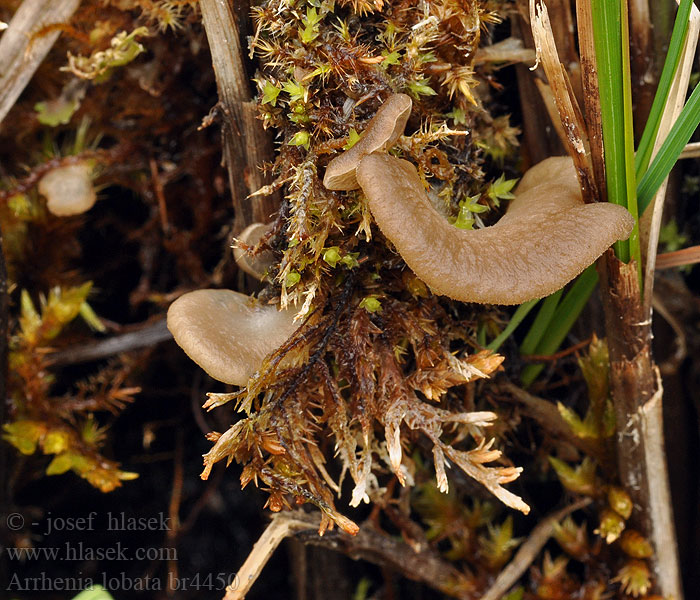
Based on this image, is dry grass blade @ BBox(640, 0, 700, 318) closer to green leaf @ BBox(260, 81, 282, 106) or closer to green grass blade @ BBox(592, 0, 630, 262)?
green grass blade @ BBox(592, 0, 630, 262)

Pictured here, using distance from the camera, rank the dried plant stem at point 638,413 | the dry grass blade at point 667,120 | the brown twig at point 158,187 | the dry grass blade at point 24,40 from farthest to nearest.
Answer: the brown twig at point 158,187, the dry grass blade at point 24,40, the dried plant stem at point 638,413, the dry grass blade at point 667,120

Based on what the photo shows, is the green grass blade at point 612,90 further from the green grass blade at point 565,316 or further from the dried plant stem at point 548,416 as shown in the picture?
the dried plant stem at point 548,416

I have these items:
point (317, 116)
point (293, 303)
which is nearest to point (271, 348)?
point (293, 303)

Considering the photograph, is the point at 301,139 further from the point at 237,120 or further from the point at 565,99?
the point at 565,99

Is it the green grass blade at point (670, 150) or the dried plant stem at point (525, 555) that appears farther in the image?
the dried plant stem at point (525, 555)

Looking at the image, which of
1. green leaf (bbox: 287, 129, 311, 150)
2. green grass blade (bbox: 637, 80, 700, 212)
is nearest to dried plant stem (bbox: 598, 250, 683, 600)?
green grass blade (bbox: 637, 80, 700, 212)

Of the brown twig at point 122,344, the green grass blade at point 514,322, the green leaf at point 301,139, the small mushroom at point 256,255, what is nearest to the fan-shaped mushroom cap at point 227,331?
the small mushroom at point 256,255
